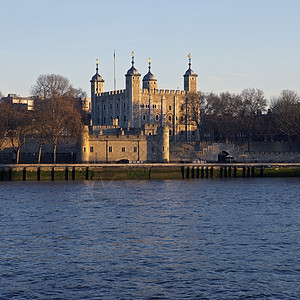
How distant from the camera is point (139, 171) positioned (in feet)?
258

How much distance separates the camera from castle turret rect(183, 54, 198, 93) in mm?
121938

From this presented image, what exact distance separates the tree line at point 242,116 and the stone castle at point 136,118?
3.47 meters

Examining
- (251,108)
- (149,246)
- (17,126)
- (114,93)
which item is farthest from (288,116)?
(149,246)

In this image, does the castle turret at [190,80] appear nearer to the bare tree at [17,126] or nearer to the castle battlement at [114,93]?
the castle battlement at [114,93]

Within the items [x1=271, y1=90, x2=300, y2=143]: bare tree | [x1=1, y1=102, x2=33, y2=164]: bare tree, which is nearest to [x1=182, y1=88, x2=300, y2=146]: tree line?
[x1=271, y1=90, x2=300, y2=143]: bare tree

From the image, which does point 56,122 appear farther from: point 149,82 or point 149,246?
point 149,246

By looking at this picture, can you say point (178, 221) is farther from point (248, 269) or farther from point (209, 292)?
point (209, 292)

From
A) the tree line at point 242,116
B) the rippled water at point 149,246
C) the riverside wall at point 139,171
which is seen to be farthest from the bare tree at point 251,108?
the rippled water at point 149,246

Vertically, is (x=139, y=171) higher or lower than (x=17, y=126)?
lower

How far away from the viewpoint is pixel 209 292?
26.1m

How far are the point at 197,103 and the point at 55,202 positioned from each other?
66.8m

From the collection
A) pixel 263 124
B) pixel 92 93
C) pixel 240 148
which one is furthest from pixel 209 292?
pixel 92 93

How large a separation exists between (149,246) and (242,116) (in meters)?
81.4

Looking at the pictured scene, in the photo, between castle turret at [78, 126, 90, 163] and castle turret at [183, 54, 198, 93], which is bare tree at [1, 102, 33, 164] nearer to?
castle turret at [78, 126, 90, 163]
